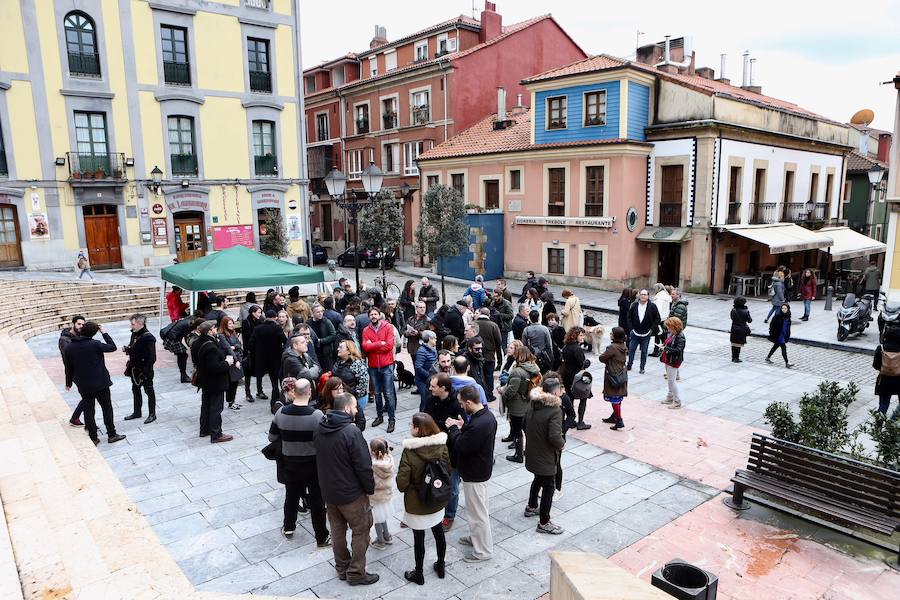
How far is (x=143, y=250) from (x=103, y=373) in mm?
17540

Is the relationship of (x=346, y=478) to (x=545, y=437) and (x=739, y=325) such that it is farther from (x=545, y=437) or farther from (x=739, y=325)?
(x=739, y=325)

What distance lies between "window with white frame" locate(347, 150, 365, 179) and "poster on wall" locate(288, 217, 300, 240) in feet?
38.0

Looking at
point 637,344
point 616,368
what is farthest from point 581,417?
point 637,344

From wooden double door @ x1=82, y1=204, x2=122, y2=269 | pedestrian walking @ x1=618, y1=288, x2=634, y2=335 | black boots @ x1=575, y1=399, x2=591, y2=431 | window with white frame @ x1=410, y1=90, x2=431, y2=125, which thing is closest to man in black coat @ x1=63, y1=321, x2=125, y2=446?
black boots @ x1=575, y1=399, x2=591, y2=431

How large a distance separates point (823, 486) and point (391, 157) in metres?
32.8

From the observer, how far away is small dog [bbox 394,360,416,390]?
1156 centimetres

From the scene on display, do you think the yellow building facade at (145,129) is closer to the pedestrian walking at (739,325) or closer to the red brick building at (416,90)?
the red brick building at (416,90)

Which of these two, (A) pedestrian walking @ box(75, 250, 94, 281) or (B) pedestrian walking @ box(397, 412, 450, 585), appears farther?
(A) pedestrian walking @ box(75, 250, 94, 281)

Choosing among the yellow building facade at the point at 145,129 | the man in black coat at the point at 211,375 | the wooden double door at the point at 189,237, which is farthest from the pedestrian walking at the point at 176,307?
the wooden double door at the point at 189,237

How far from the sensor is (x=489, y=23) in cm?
3450

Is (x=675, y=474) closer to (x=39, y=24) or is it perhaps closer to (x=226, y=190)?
(x=226, y=190)

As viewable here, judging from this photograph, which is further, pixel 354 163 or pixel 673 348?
pixel 354 163

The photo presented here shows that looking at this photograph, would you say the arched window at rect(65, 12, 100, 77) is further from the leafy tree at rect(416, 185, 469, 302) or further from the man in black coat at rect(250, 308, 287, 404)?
the man in black coat at rect(250, 308, 287, 404)

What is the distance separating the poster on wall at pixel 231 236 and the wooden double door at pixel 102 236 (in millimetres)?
3625
